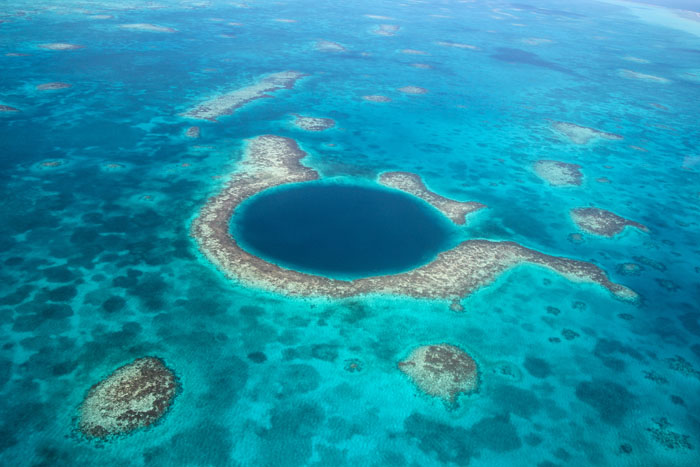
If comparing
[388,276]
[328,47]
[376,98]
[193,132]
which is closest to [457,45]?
[328,47]

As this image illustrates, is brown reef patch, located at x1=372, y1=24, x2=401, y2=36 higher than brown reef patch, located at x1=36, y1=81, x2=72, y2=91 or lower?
higher

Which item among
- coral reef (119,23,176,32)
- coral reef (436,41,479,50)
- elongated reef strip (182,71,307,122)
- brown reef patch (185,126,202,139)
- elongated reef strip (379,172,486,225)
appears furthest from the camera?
coral reef (436,41,479,50)


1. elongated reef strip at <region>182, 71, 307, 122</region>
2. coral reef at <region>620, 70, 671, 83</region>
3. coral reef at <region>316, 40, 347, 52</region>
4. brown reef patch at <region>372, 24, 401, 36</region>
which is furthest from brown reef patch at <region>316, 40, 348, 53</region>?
coral reef at <region>620, 70, 671, 83</region>

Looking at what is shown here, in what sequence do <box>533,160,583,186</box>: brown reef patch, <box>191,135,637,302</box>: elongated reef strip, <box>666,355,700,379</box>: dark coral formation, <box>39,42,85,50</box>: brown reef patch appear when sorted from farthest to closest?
<box>39,42,85,50</box>: brown reef patch < <box>533,160,583,186</box>: brown reef patch < <box>191,135,637,302</box>: elongated reef strip < <box>666,355,700,379</box>: dark coral formation

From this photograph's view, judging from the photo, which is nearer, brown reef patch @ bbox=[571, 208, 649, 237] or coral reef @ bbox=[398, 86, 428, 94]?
brown reef patch @ bbox=[571, 208, 649, 237]

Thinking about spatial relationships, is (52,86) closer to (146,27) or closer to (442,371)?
→ (146,27)

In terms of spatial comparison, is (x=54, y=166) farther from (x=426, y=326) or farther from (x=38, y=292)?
(x=426, y=326)

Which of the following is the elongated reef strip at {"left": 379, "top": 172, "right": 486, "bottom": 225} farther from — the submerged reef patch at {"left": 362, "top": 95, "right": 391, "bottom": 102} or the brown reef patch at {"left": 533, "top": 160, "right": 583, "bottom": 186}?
the submerged reef patch at {"left": 362, "top": 95, "right": 391, "bottom": 102}
